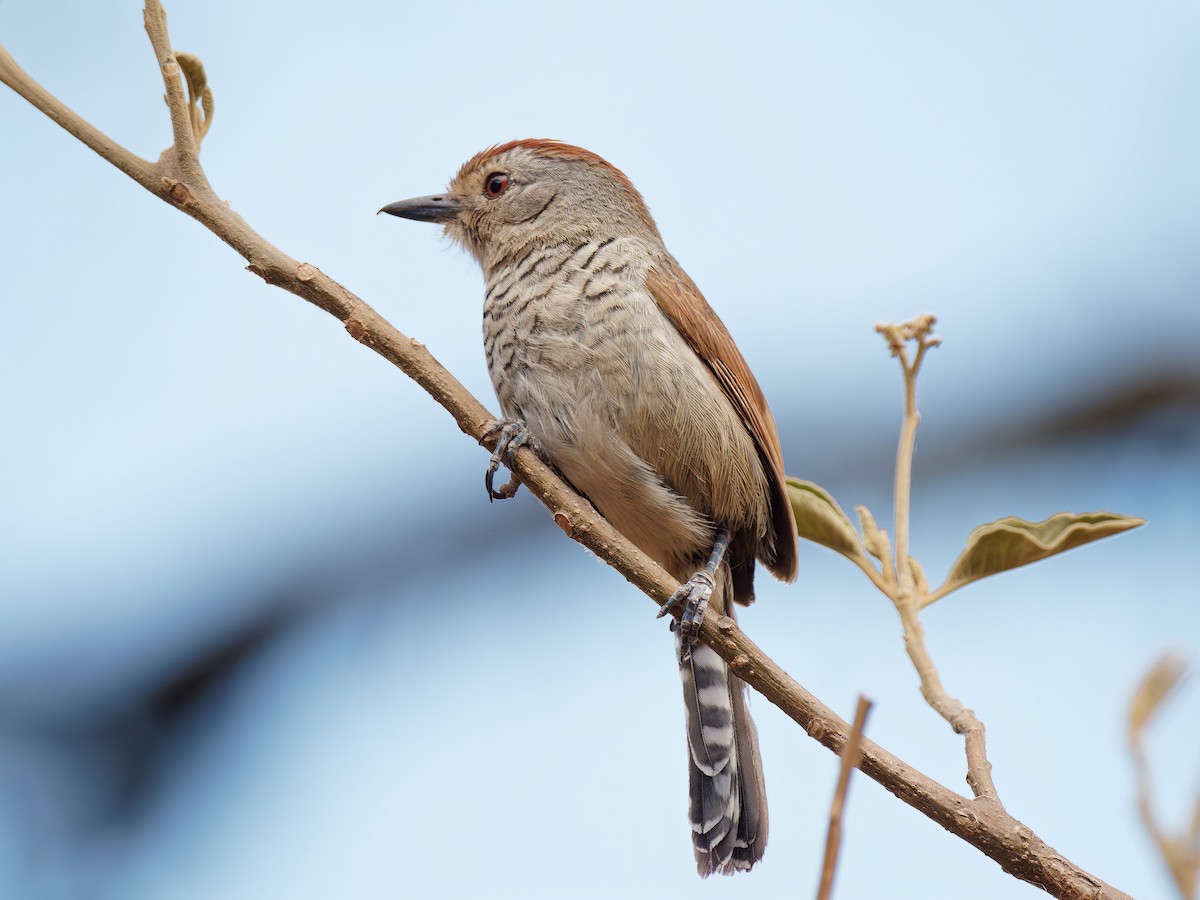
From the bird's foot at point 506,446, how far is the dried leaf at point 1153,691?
2.09 meters

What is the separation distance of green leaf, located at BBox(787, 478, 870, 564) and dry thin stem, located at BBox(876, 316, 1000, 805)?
136mm

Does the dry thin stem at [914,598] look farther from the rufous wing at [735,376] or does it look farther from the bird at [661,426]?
the rufous wing at [735,376]

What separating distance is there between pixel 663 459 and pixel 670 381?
205 mm

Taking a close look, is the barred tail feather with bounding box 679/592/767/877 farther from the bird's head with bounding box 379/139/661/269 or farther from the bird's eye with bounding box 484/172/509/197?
the bird's eye with bounding box 484/172/509/197

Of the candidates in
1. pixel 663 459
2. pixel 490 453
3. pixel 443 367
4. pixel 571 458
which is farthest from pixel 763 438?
pixel 443 367

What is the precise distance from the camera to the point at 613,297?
3215 millimetres

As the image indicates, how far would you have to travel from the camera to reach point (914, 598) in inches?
73.2

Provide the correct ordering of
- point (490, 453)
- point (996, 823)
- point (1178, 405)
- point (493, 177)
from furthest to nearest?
point (1178, 405), point (493, 177), point (490, 453), point (996, 823)

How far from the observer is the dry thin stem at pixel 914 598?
1.70 m

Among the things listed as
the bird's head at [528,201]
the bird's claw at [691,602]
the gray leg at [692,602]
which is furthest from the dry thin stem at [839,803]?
the bird's head at [528,201]

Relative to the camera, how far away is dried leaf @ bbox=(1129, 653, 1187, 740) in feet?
2.43

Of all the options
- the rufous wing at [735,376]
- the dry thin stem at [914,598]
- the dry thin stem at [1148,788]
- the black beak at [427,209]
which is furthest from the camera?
the black beak at [427,209]

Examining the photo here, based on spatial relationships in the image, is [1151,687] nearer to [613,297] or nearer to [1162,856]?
[1162,856]

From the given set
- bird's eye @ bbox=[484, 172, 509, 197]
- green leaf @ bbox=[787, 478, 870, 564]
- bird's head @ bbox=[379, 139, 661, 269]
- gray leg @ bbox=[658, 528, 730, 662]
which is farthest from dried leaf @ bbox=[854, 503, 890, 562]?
bird's eye @ bbox=[484, 172, 509, 197]
